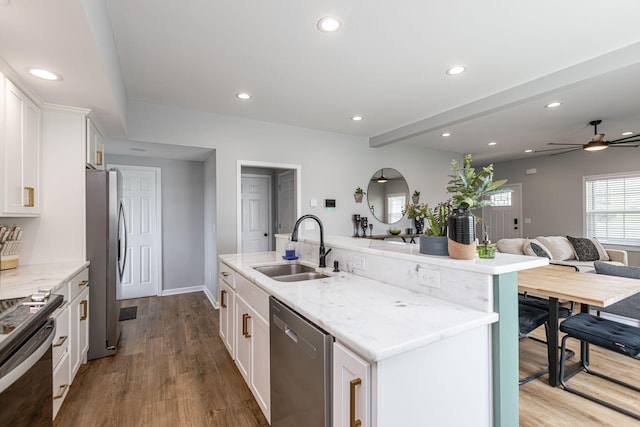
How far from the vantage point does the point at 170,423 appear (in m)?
1.90

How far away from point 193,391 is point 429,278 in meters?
1.93

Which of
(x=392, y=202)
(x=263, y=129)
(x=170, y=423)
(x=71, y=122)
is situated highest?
(x=263, y=129)

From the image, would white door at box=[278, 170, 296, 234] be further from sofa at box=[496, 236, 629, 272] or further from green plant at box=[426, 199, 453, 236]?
green plant at box=[426, 199, 453, 236]

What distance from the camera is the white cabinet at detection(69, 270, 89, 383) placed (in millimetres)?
2223

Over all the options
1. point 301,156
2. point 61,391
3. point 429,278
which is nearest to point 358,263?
point 429,278

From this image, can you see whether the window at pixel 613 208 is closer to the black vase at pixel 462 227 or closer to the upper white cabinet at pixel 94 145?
the black vase at pixel 462 227

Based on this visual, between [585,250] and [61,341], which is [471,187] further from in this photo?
[585,250]

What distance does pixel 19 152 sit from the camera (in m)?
2.19

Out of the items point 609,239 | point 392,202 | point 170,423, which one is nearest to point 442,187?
point 392,202

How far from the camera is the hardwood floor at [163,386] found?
6.41 ft

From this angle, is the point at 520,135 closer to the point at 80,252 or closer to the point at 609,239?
the point at 609,239

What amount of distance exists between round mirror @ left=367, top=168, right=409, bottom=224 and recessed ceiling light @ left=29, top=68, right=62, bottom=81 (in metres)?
4.41

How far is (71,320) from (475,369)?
2603 millimetres

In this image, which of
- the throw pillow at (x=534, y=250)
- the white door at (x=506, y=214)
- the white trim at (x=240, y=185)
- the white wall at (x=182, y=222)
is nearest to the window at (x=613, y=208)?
the white door at (x=506, y=214)
